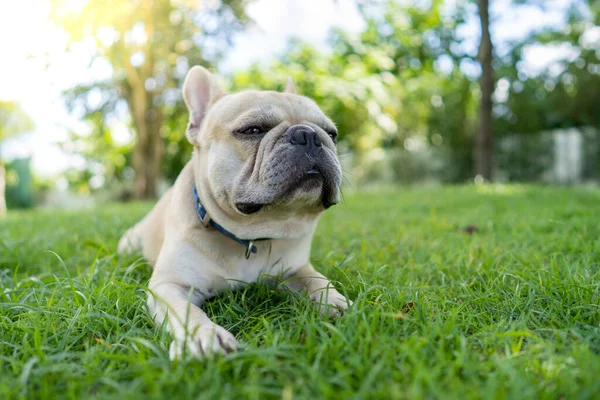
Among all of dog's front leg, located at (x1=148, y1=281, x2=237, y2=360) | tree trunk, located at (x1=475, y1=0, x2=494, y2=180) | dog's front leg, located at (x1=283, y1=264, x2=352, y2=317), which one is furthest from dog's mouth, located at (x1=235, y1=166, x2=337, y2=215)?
tree trunk, located at (x1=475, y1=0, x2=494, y2=180)

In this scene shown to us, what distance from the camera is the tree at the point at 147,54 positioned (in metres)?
8.31

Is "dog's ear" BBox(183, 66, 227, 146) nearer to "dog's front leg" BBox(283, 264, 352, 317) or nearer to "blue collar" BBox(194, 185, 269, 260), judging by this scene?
"blue collar" BBox(194, 185, 269, 260)

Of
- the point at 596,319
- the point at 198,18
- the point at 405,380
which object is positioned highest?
the point at 198,18

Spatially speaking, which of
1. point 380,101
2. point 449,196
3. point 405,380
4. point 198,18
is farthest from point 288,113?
point 380,101

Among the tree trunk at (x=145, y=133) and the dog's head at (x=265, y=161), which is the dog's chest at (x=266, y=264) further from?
the tree trunk at (x=145, y=133)

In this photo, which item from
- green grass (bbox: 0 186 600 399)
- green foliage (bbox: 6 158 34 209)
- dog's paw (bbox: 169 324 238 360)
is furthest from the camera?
green foliage (bbox: 6 158 34 209)

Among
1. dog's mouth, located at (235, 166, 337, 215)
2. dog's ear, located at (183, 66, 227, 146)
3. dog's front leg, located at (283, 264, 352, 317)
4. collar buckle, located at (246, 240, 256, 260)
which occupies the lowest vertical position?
dog's front leg, located at (283, 264, 352, 317)

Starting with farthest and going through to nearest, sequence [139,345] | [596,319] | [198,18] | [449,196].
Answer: [198,18]
[449,196]
[596,319]
[139,345]

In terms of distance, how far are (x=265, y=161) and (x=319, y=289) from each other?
2.23 ft

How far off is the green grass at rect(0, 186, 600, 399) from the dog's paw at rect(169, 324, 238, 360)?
5 cm

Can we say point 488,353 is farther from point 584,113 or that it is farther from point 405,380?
point 584,113

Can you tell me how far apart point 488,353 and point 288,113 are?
162cm

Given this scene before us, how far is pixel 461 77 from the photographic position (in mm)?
16516

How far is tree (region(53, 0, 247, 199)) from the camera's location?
8312 millimetres
